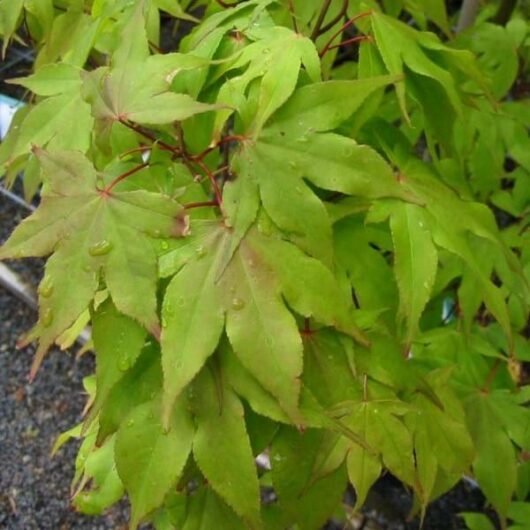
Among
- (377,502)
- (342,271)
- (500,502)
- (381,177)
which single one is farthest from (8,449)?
(381,177)

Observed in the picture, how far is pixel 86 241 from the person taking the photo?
76 cm

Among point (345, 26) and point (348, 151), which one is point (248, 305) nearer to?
point (348, 151)

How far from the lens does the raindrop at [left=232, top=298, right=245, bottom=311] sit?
743 mm

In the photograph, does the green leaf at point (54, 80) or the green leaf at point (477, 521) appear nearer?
the green leaf at point (54, 80)

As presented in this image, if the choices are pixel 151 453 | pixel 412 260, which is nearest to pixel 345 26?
pixel 412 260

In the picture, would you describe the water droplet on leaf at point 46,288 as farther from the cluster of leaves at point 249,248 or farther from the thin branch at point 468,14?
the thin branch at point 468,14

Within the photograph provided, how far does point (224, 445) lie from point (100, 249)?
0.74 feet

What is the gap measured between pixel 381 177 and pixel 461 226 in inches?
5.7

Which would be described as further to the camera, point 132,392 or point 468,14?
point 468,14

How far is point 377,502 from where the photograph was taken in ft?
5.63

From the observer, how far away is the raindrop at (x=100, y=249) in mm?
751

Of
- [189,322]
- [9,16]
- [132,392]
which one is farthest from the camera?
[9,16]

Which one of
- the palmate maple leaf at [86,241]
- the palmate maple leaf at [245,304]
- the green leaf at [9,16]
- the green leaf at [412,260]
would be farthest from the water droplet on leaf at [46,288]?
the green leaf at [9,16]

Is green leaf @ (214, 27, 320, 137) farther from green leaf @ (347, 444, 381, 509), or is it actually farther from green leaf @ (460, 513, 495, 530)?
green leaf @ (460, 513, 495, 530)
